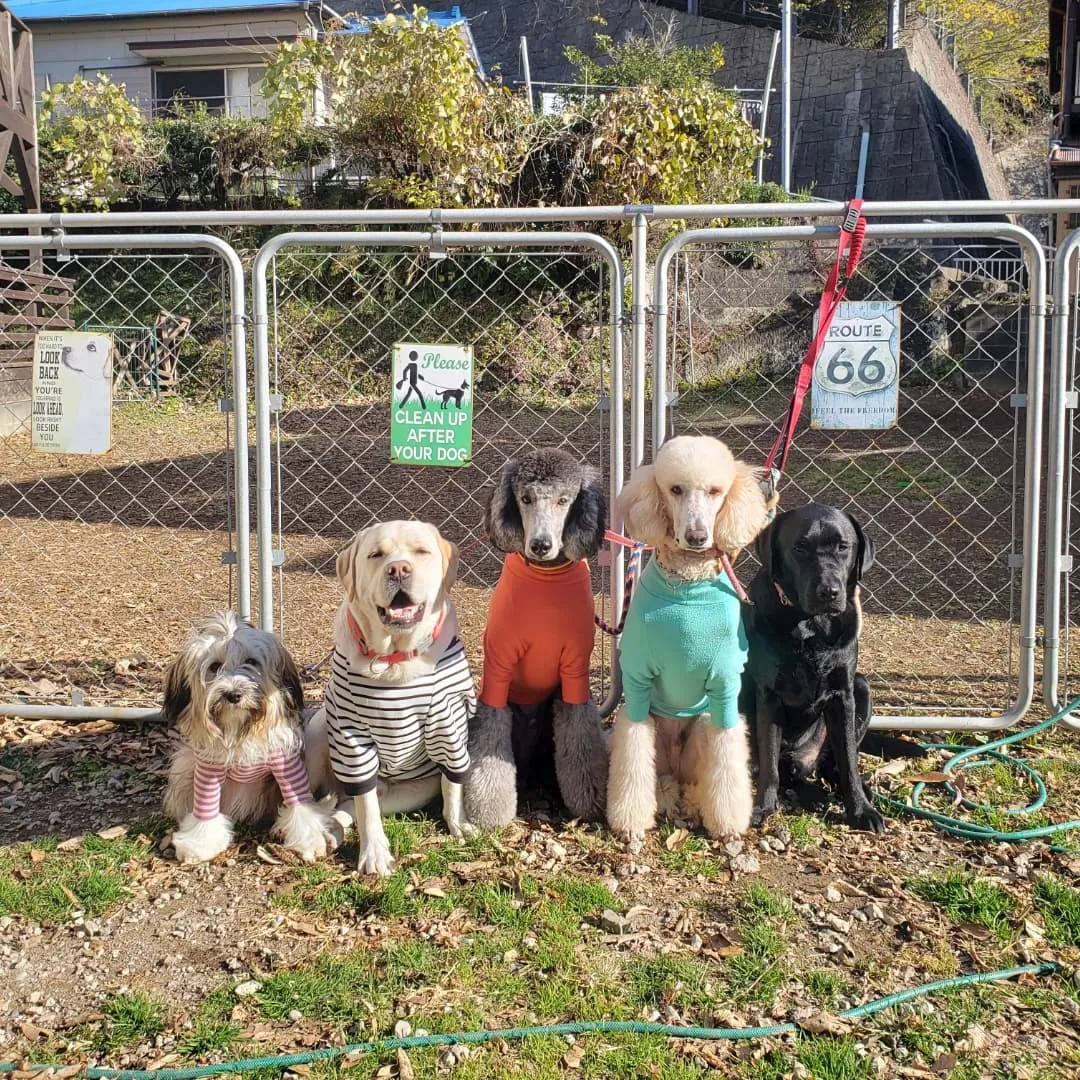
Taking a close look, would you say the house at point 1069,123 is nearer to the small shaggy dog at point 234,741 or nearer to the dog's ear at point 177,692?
the small shaggy dog at point 234,741

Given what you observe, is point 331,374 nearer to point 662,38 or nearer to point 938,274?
point 938,274

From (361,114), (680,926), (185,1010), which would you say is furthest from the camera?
(361,114)

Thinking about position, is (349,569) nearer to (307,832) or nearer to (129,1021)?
(307,832)

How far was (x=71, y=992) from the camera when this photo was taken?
260 cm

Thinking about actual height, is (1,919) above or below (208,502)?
below

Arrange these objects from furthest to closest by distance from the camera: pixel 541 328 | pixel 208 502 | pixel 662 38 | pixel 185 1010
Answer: pixel 662 38 → pixel 541 328 → pixel 208 502 → pixel 185 1010

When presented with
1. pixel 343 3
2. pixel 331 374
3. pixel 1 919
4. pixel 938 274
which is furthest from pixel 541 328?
pixel 343 3

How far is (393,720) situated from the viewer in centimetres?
311

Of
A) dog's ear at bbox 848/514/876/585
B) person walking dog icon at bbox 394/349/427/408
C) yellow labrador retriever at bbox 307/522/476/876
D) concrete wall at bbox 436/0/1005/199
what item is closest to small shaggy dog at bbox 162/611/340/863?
yellow labrador retriever at bbox 307/522/476/876

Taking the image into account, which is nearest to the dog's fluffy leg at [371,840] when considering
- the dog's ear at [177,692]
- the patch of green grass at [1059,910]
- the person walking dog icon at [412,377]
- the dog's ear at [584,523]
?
the dog's ear at [177,692]

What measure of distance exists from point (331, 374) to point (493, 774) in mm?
8817

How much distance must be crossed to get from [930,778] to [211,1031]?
102 inches

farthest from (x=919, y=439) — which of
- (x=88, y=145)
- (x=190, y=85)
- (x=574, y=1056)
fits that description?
(x=190, y=85)

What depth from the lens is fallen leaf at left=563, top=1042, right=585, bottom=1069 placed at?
2303 mm
